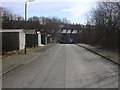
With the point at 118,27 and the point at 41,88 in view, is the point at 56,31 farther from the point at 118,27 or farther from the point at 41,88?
the point at 41,88

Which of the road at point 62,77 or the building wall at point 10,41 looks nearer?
the road at point 62,77

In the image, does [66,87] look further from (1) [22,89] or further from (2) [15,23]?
(2) [15,23]

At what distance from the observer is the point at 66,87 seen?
1008 cm

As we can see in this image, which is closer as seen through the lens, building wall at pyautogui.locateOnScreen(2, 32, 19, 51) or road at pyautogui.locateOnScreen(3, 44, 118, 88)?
road at pyautogui.locateOnScreen(3, 44, 118, 88)

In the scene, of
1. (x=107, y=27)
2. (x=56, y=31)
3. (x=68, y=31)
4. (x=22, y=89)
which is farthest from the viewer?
(x=68, y=31)

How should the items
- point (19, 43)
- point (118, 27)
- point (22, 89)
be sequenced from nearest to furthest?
1. point (22, 89)
2. point (19, 43)
3. point (118, 27)

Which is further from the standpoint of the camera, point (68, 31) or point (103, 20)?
point (68, 31)

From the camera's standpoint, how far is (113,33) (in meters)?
52.8

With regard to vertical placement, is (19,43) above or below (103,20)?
below

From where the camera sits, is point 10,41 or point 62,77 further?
point 10,41

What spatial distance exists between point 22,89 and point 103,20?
54938 millimetres

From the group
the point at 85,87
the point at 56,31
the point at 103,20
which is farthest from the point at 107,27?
the point at 56,31

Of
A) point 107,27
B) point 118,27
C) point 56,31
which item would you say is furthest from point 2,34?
point 56,31

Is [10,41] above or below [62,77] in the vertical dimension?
below
